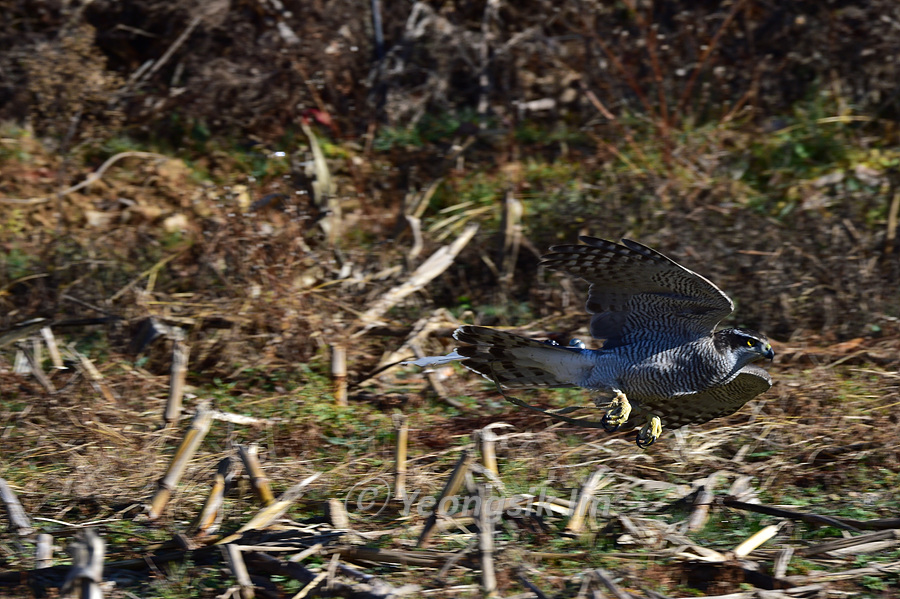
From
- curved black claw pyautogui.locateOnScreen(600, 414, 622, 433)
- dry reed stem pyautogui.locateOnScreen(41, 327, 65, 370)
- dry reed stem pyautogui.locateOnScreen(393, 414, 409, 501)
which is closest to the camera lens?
dry reed stem pyautogui.locateOnScreen(393, 414, 409, 501)

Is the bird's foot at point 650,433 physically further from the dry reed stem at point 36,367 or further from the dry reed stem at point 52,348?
the dry reed stem at point 52,348

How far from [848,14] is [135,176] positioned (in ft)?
21.5

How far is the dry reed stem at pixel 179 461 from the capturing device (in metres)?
3.71

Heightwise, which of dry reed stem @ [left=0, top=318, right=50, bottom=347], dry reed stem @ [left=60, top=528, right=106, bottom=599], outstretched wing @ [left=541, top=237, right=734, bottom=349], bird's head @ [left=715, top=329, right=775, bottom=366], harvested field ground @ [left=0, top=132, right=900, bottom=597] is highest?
outstretched wing @ [left=541, top=237, right=734, bottom=349]

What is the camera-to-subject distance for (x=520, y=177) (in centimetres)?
795

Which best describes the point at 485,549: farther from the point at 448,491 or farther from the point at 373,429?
the point at 373,429

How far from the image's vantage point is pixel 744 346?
4.36 meters

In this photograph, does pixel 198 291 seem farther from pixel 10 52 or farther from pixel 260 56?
pixel 10 52

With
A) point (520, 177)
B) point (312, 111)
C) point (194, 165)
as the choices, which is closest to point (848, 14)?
point (520, 177)

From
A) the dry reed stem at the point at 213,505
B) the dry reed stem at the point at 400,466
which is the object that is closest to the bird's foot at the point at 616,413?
the dry reed stem at the point at 400,466

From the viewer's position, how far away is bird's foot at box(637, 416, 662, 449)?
14.8ft

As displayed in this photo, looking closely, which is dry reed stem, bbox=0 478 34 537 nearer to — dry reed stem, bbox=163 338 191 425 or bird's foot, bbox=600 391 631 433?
dry reed stem, bbox=163 338 191 425

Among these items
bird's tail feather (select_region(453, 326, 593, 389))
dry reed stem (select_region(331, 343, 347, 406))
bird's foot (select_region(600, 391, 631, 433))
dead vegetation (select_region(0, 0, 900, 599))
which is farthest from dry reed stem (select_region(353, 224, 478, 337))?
bird's foot (select_region(600, 391, 631, 433))

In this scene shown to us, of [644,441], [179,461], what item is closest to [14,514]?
[179,461]
